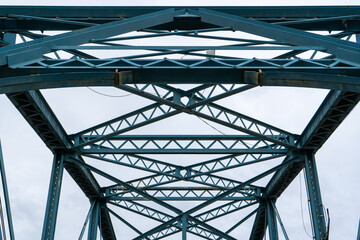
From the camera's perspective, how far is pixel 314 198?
23.2 metres

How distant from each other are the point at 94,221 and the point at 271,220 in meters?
9.92

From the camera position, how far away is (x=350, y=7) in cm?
1566

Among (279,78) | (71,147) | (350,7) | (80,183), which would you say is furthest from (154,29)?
(80,183)

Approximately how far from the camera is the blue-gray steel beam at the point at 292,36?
13.2 m

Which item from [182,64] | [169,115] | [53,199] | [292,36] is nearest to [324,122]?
[169,115]

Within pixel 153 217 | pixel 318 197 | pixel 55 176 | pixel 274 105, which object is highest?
pixel 274 105

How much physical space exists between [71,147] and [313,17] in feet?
41.0

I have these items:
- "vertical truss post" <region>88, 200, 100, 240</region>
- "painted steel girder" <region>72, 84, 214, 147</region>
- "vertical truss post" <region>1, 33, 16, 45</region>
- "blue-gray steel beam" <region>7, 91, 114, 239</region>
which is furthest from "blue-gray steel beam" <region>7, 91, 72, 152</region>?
"vertical truss post" <region>88, 200, 100, 240</region>

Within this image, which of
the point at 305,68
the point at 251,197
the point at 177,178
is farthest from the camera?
the point at 251,197

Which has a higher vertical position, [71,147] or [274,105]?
[274,105]

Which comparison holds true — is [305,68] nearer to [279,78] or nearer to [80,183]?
[279,78]

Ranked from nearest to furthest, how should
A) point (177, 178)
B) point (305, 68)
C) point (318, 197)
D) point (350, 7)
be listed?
point (305, 68)
point (350, 7)
point (318, 197)
point (177, 178)

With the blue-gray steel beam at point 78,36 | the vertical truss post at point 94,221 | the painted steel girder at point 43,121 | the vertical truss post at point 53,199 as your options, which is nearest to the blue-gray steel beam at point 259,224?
the vertical truss post at point 94,221

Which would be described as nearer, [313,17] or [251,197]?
[313,17]
